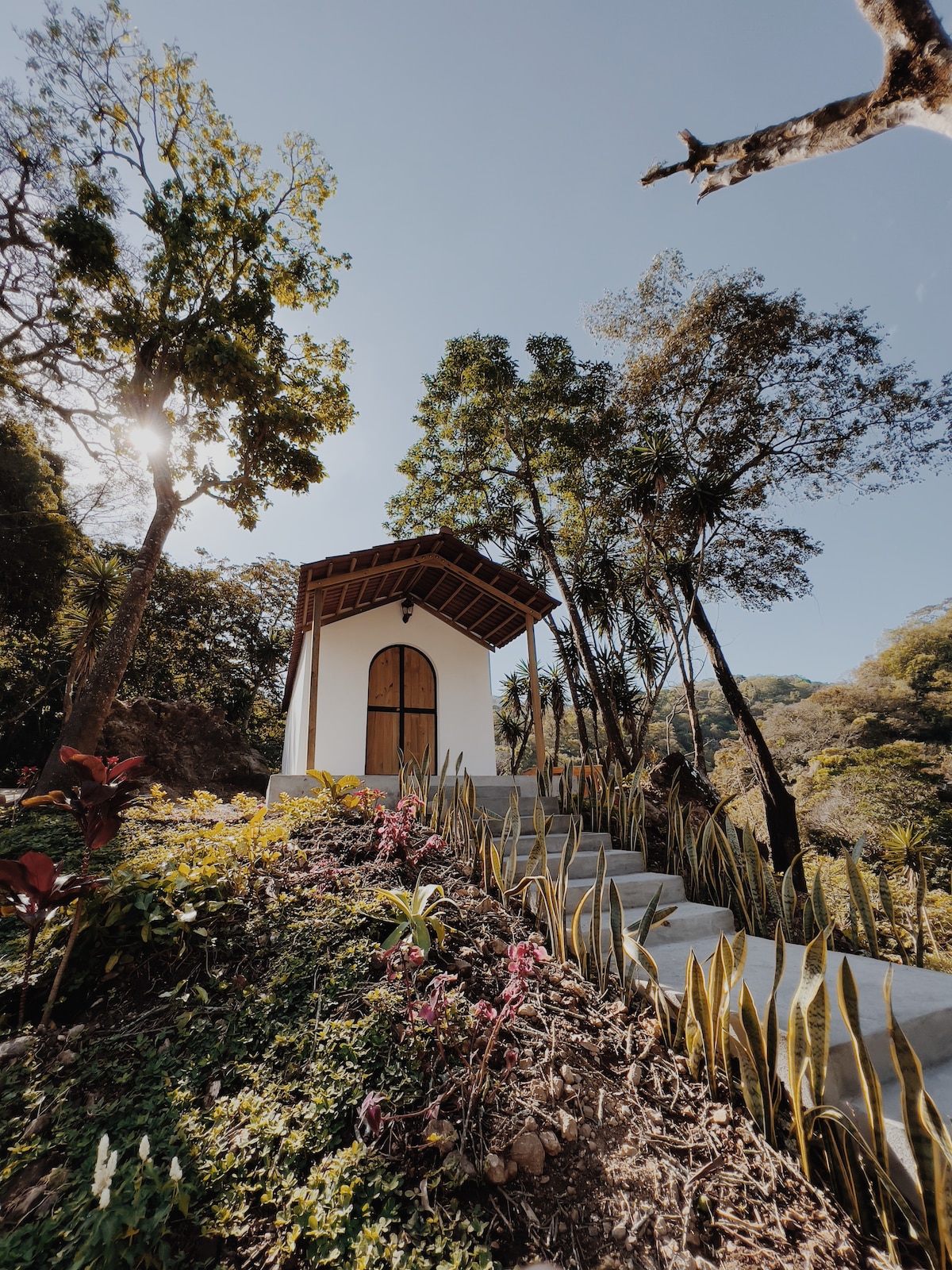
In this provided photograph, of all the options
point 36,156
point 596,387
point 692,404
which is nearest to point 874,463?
point 692,404

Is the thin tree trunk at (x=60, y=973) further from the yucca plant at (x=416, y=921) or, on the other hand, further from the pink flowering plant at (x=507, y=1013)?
the pink flowering plant at (x=507, y=1013)

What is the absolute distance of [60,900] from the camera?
7.02 feet

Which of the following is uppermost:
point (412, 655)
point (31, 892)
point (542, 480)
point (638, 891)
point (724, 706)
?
point (542, 480)

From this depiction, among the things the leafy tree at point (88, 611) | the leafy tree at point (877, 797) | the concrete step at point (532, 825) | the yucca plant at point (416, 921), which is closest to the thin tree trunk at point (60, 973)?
the yucca plant at point (416, 921)

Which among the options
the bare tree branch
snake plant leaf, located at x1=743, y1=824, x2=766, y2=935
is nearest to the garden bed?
snake plant leaf, located at x1=743, y1=824, x2=766, y2=935

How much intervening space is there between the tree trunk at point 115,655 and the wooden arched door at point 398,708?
3700 millimetres

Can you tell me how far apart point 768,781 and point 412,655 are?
257 inches

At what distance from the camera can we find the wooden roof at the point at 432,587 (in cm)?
732

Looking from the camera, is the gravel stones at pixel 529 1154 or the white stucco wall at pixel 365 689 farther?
the white stucco wall at pixel 365 689

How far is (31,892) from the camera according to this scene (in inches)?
83.2

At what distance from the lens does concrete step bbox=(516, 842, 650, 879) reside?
3943 mm

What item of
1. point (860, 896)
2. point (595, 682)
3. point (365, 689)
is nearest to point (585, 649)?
point (595, 682)

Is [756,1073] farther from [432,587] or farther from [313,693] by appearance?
[432,587]

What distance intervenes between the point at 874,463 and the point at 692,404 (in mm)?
4063
